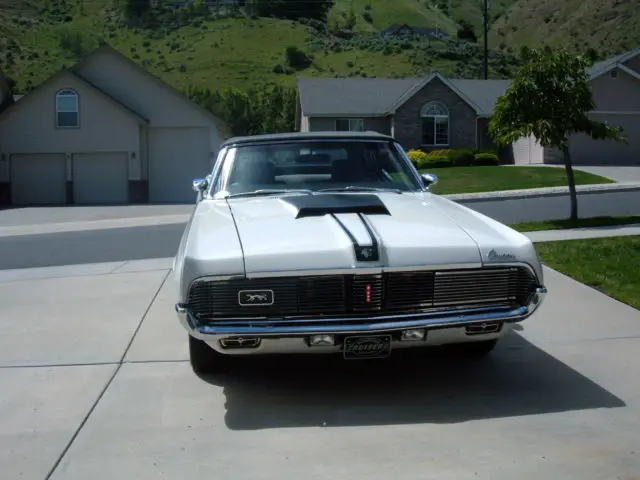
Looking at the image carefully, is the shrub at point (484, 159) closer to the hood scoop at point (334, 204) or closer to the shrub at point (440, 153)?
the shrub at point (440, 153)

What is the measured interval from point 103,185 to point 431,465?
100 ft

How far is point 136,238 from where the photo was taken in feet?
55.8

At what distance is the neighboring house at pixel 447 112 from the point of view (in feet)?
126

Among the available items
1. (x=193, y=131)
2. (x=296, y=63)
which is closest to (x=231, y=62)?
(x=296, y=63)

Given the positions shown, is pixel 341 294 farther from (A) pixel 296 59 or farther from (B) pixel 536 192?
(A) pixel 296 59

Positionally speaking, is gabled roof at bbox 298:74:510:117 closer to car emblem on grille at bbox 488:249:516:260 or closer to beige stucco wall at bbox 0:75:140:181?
beige stucco wall at bbox 0:75:140:181

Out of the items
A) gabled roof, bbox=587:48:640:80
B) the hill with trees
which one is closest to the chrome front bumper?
gabled roof, bbox=587:48:640:80

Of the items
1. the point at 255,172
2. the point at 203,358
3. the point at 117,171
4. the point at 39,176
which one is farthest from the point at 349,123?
the point at 203,358

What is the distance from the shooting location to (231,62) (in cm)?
9212

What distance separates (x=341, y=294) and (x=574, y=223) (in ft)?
39.2

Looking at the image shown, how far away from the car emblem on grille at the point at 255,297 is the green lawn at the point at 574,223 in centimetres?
1094

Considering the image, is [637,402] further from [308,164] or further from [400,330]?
[308,164]

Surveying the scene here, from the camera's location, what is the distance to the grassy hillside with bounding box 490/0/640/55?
9650 centimetres

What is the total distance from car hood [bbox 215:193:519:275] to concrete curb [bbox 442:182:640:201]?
60.3ft
